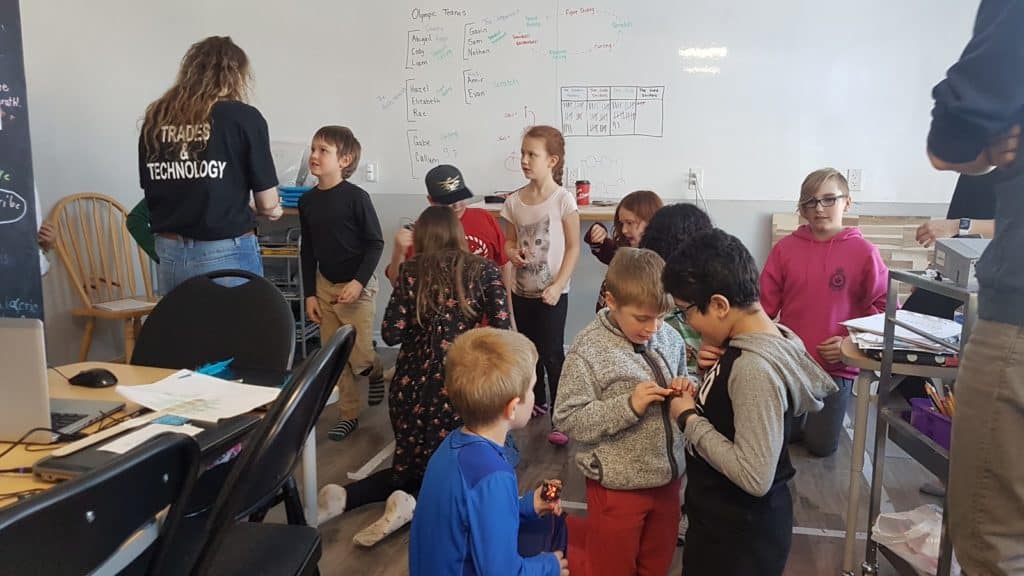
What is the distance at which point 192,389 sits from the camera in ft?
4.55

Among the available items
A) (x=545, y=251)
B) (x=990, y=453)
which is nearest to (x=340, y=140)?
(x=545, y=251)

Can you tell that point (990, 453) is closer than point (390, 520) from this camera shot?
Yes

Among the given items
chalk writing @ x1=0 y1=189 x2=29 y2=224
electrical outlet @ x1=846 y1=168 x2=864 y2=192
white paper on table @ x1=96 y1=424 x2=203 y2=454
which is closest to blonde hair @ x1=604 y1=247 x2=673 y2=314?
white paper on table @ x1=96 y1=424 x2=203 y2=454

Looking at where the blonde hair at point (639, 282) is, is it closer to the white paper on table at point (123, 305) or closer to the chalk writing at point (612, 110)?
the chalk writing at point (612, 110)

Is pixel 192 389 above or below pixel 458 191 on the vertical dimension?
below

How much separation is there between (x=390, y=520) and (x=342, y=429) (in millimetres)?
944

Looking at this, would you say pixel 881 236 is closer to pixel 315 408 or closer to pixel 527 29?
pixel 527 29

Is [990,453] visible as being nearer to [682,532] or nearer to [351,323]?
[682,532]

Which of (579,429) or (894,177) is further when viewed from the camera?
(894,177)

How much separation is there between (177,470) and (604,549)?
1050 millimetres

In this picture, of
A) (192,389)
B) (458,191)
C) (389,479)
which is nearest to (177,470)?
(192,389)

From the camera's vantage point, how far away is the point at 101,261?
3.93 metres

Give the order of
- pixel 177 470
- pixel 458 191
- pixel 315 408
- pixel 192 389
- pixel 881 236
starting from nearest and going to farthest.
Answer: pixel 177 470
pixel 315 408
pixel 192 389
pixel 458 191
pixel 881 236

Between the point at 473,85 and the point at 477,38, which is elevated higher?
the point at 477,38
